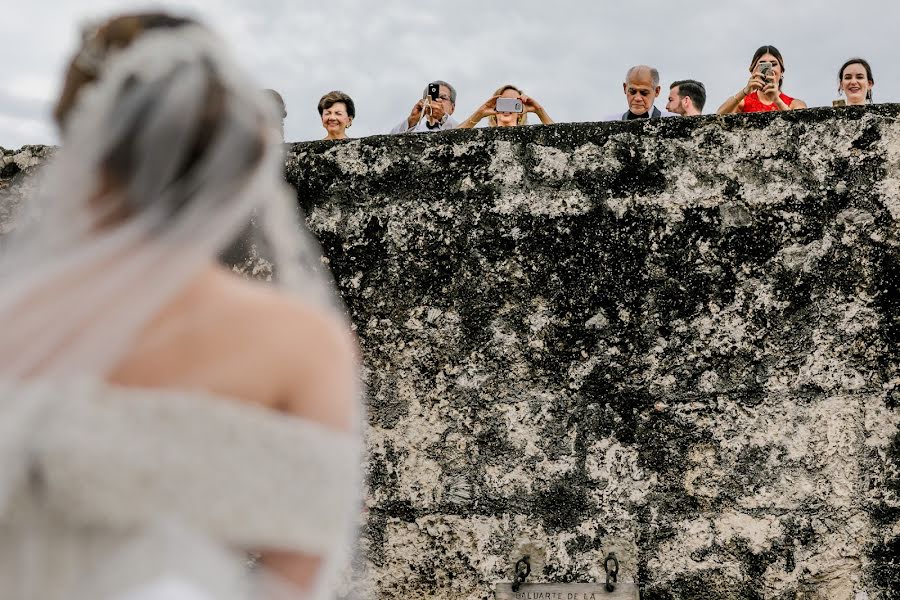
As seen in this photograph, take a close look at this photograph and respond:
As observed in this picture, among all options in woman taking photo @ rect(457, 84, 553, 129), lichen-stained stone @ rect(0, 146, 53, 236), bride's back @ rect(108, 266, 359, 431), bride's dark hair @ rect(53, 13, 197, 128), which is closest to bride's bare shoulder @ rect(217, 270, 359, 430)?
bride's back @ rect(108, 266, 359, 431)

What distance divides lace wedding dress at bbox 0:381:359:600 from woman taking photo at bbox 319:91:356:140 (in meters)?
3.30

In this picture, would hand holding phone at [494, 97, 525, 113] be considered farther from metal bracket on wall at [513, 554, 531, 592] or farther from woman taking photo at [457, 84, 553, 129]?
metal bracket on wall at [513, 554, 531, 592]

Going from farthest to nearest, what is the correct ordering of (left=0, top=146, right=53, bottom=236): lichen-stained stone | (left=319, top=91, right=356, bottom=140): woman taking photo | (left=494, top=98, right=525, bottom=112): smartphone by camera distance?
(left=319, top=91, right=356, bottom=140): woman taking photo, (left=494, top=98, right=525, bottom=112): smartphone, (left=0, top=146, right=53, bottom=236): lichen-stained stone

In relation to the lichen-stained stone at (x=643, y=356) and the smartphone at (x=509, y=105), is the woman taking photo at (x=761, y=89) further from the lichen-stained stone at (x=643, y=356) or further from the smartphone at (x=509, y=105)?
the lichen-stained stone at (x=643, y=356)

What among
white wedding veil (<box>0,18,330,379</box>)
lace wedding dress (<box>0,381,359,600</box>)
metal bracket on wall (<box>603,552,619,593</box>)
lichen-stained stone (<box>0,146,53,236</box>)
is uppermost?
lichen-stained stone (<box>0,146,53,236</box>)

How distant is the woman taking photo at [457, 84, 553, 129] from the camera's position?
14.1ft

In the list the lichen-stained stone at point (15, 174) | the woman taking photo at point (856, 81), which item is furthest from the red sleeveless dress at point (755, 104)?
the lichen-stained stone at point (15, 174)

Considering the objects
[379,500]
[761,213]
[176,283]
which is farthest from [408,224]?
[176,283]

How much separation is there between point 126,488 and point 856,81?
3.69m

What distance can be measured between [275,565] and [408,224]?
1.85 meters

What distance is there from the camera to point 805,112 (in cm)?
292

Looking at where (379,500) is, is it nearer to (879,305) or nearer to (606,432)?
(606,432)

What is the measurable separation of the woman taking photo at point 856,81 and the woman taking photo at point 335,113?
6.54 feet

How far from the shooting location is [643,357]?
9.48ft
